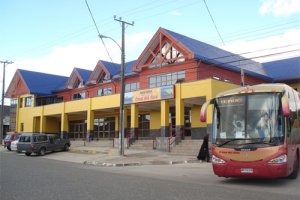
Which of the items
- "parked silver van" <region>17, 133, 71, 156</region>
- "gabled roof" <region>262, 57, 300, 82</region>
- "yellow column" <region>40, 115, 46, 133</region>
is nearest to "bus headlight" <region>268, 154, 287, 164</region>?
"parked silver van" <region>17, 133, 71, 156</region>

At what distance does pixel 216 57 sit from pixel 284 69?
9069 millimetres

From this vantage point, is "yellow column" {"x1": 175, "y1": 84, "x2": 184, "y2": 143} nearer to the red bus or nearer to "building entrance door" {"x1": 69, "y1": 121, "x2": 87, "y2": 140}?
the red bus

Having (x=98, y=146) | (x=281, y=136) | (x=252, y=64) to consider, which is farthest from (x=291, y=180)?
(x=252, y=64)

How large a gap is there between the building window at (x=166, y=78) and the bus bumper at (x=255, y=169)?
21.9 meters

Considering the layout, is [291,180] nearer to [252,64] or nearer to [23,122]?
[252,64]

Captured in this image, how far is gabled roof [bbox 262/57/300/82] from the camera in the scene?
38.4m

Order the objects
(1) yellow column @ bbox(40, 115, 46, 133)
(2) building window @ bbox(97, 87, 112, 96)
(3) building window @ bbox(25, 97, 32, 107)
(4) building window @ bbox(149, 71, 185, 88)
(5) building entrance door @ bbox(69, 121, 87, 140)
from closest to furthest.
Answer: (4) building window @ bbox(149, 71, 185, 88)
(2) building window @ bbox(97, 87, 112, 96)
(5) building entrance door @ bbox(69, 121, 87, 140)
(1) yellow column @ bbox(40, 115, 46, 133)
(3) building window @ bbox(25, 97, 32, 107)

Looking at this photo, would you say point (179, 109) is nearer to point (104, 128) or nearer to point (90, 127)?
point (90, 127)

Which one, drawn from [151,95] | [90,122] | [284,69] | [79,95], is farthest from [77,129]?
[284,69]

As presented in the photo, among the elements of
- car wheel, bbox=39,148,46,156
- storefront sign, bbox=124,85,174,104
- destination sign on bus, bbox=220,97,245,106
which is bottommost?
car wheel, bbox=39,148,46,156

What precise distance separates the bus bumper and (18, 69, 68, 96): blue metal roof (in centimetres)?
4251

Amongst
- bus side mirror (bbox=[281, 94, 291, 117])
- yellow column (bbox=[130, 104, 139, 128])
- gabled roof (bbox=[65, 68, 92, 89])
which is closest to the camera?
bus side mirror (bbox=[281, 94, 291, 117])

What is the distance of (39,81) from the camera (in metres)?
55.9

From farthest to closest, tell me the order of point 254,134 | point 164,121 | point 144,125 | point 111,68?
point 111,68, point 144,125, point 164,121, point 254,134
